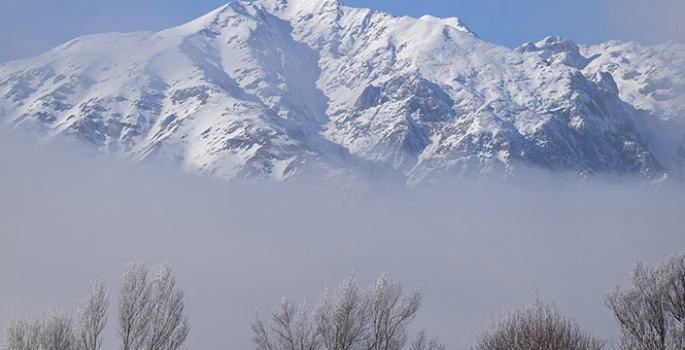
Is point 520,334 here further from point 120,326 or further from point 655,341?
point 120,326

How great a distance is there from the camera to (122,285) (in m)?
66.9

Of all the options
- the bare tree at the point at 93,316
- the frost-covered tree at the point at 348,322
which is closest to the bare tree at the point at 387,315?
the frost-covered tree at the point at 348,322

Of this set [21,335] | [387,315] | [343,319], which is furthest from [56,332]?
[387,315]

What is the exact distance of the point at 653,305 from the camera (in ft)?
198

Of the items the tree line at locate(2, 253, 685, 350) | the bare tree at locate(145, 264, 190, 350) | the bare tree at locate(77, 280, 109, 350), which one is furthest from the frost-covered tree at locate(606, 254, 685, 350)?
the bare tree at locate(77, 280, 109, 350)

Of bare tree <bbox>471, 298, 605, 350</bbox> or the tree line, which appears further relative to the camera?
the tree line

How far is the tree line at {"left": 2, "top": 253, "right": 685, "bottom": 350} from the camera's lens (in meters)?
53.3

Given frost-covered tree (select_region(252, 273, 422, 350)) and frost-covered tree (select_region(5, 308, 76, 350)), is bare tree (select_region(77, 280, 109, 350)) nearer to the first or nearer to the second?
frost-covered tree (select_region(5, 308, 76, 350))

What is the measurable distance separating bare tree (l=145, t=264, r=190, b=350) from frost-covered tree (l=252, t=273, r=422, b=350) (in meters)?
8.59

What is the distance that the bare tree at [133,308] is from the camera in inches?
2564

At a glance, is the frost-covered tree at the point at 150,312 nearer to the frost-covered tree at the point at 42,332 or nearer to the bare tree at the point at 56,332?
the bare tree at the point at 56,332

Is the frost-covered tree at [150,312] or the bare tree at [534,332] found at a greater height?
the frost-covered tree at [150,312]

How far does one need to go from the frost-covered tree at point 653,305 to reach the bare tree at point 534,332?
16.5ft

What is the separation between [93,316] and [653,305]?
154 feet
